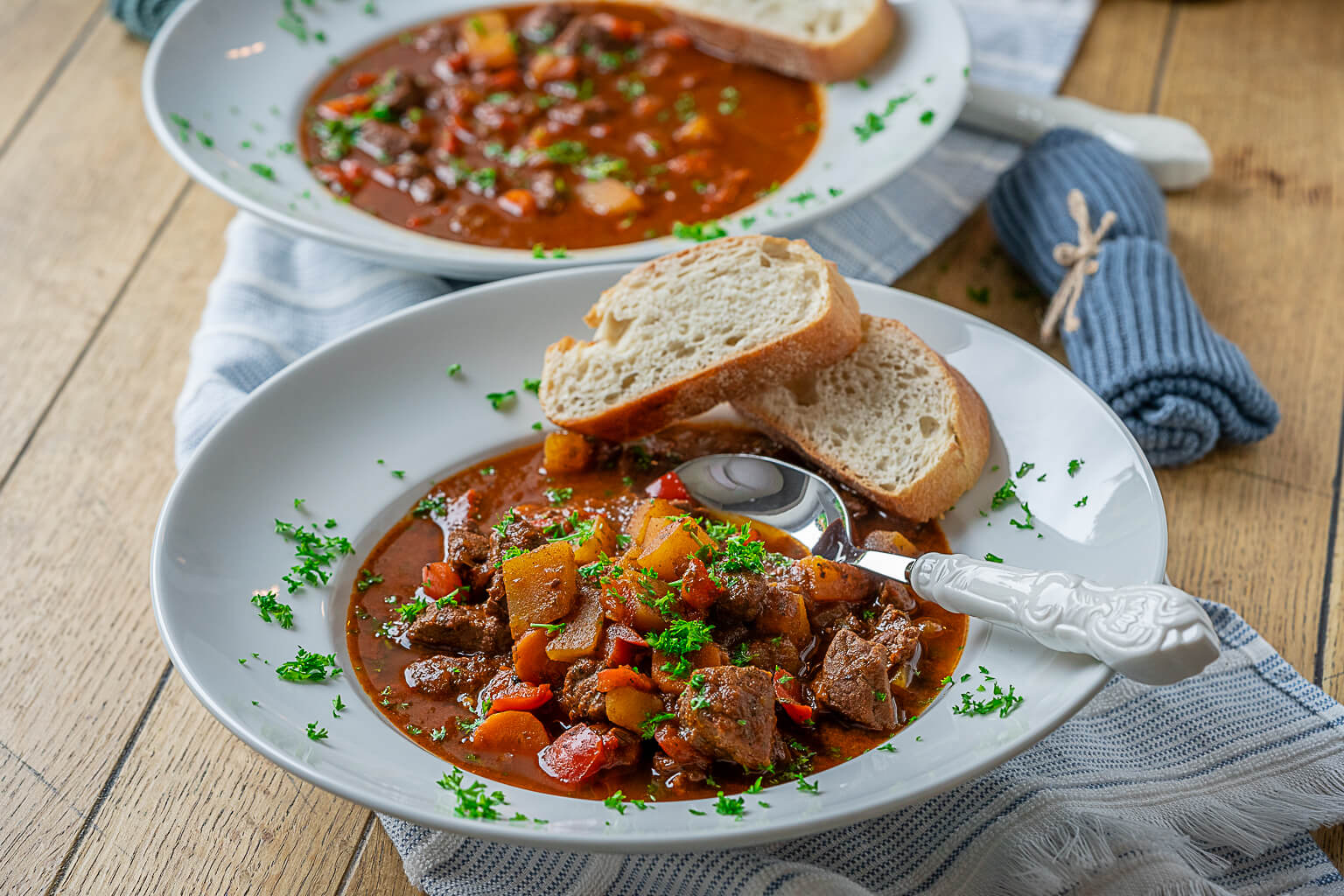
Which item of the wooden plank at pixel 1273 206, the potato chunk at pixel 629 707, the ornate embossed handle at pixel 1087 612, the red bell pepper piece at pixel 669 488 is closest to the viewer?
the ornate embossed handle at pixel 1087 612

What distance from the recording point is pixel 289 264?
4.59 m

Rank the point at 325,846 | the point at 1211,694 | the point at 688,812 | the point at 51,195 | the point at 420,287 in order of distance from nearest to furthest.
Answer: the point at 688,812 < the point at 325,846 < the point at 1211,694 < the point at 420,287 < the point at 51,195

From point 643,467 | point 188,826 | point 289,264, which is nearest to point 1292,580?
point 643,467

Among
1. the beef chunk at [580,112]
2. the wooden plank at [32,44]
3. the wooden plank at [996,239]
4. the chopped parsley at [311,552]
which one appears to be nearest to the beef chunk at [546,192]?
the beef chunk at [580,112]

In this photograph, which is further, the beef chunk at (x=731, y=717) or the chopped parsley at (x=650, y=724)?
the chopped parsley at (x=650, y=724)

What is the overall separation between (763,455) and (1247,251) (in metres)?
2.53

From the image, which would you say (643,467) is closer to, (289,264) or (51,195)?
(289,264)

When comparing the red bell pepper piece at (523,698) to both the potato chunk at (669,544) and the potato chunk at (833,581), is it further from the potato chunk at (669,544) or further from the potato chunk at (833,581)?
the potato chunk at (833,581)

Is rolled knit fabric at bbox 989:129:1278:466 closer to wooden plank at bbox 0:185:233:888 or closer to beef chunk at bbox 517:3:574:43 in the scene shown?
beef chunk at bbox 517:3:574:43

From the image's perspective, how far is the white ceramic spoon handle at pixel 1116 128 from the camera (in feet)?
15.8

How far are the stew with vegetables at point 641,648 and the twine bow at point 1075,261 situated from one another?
4.38 ft

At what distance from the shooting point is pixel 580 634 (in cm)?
280

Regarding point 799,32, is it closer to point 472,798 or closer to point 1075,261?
point 1075,261

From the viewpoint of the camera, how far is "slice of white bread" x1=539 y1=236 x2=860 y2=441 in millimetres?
3432
